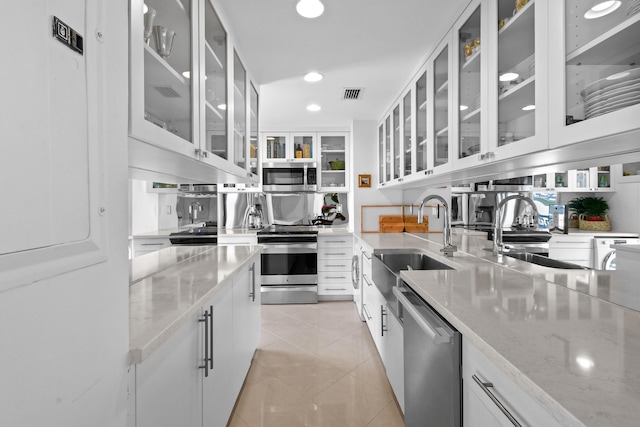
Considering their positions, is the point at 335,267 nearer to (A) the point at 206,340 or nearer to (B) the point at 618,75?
(A) the point at 206,340

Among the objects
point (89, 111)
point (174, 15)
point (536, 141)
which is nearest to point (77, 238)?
point (89, 111)

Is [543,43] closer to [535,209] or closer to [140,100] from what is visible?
[535,209]

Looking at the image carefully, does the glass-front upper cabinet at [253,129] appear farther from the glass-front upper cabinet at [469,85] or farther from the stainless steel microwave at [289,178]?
the glass-front upper cabinet at [469,85]

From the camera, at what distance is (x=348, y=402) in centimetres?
200

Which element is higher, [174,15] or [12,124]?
[174,15]

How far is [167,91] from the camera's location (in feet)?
4.18

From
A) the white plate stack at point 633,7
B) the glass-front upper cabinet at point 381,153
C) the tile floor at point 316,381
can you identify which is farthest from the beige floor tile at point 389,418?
the glass-front upper cabinet at point 381,153

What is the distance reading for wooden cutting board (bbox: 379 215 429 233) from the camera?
3.80 meters

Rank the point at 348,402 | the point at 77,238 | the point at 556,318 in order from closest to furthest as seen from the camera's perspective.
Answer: the point at 77,238
the point at 556,318
the point at 348,402

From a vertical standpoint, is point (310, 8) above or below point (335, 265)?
above

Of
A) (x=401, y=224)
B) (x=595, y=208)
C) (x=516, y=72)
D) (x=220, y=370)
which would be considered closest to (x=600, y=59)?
(x=516, y=72)

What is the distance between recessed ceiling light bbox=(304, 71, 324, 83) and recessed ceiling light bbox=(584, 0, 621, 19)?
203cm

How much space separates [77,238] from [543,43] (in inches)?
59.1

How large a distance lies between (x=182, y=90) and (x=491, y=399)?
5.15ft
